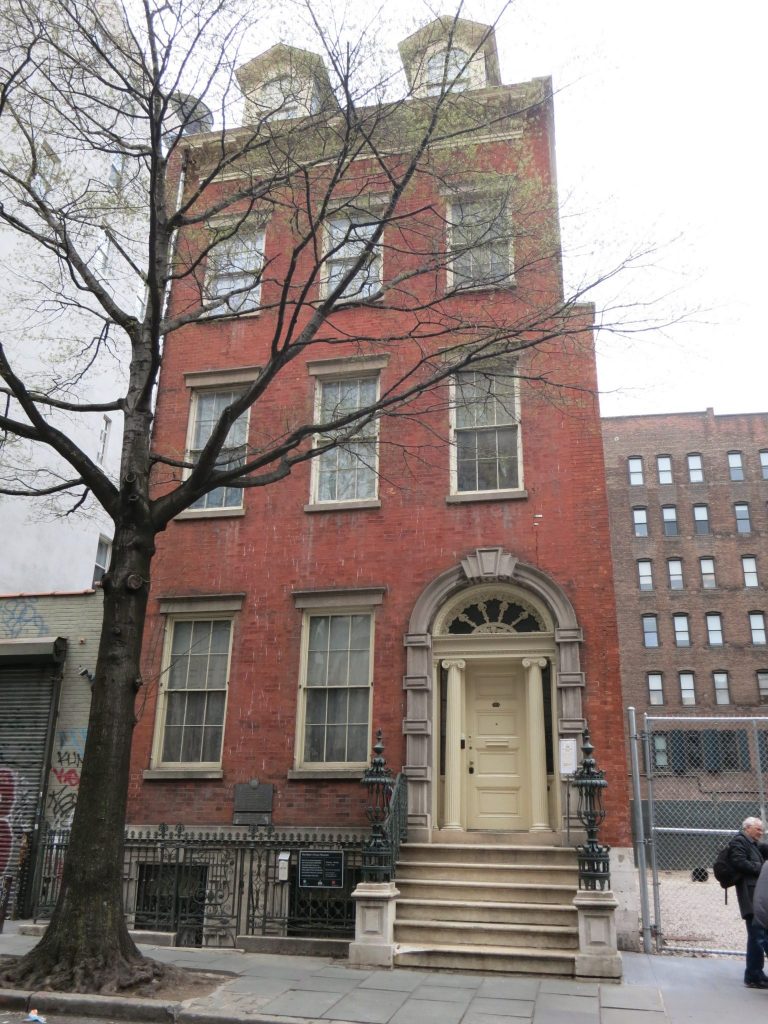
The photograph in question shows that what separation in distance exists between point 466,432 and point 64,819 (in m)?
8.37

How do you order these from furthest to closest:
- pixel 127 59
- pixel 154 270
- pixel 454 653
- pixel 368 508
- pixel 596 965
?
pixel 368 508 → pixel 454 653 → pixel 127 59 → pixel 154 270 → pixel 596 965

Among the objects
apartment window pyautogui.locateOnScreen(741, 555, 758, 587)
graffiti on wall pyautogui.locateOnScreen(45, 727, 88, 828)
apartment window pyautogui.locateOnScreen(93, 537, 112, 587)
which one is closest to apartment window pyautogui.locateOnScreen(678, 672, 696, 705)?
apartment window pyautogui.locateOnScreen(741, 555, 758, 587)

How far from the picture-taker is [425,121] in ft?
33.3

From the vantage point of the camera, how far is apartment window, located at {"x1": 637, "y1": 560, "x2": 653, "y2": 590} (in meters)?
49.1

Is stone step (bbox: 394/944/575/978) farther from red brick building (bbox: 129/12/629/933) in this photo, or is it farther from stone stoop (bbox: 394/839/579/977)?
red brick building (bbox: 129/12/629/933)

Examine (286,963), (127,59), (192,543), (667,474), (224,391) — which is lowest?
(286,963)

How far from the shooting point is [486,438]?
1339 centimetres

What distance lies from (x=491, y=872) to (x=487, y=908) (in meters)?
0.74

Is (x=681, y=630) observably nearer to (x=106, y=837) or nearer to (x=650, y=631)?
(x=650, y=631)

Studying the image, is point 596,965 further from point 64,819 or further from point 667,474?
point 667,474

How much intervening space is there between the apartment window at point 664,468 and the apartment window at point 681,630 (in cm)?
876

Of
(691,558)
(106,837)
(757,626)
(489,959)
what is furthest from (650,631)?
(106,837)

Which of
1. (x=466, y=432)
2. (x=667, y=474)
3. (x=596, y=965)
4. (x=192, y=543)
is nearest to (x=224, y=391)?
(x=192, y=543)

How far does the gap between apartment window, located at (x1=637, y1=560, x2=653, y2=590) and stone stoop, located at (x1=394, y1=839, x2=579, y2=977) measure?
40.0 metres
